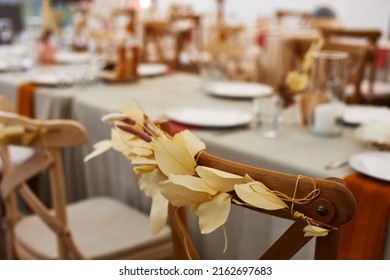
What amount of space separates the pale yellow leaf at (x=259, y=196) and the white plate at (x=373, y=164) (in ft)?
1.66

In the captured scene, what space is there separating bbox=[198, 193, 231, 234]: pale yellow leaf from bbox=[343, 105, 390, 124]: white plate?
0.96 meters

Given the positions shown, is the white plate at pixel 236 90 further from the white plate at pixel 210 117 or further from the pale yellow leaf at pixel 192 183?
the pale yellow leaf at pixel 192 183

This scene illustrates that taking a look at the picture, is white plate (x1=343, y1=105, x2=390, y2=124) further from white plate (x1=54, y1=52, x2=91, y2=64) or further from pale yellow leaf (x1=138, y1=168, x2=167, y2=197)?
white plate (x1=54, y1=52, x2=91, y2=64)

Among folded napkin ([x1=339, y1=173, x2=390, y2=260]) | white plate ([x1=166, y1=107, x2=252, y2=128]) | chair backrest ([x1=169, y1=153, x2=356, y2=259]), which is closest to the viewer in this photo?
chair backrest ([x1=169, y1=153, x2=356, y2=259])

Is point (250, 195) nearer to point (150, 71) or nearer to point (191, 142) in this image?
point (191, 142)

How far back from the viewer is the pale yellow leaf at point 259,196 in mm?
576

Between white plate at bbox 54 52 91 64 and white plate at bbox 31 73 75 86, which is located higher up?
white plate at bbox 31 73 75 86

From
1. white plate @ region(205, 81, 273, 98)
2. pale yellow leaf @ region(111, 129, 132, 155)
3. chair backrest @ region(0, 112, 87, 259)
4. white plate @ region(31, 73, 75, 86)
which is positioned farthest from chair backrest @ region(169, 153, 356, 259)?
white plate @ region(31, 73, 75, 86)

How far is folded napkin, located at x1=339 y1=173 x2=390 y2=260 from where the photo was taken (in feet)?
3.22

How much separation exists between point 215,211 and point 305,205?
10 centimetres

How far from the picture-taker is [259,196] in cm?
58

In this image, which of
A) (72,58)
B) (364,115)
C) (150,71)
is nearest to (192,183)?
(364,115)

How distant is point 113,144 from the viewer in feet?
2.52
